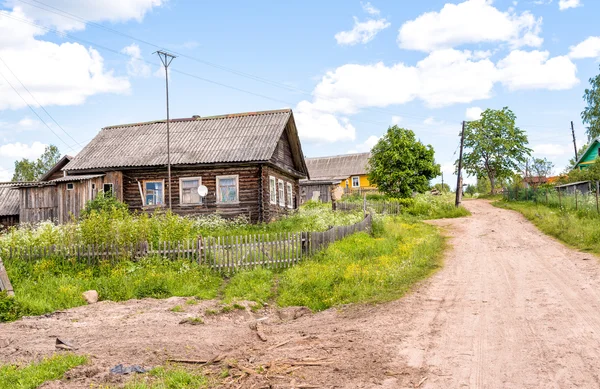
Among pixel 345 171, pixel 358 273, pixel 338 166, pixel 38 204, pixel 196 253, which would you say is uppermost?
pixel 338 166

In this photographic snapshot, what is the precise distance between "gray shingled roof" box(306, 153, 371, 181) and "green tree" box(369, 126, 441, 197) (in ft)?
57.9

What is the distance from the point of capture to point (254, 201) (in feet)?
75.7

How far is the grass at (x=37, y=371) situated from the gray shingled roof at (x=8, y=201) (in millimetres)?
22395

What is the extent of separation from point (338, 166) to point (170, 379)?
5217 cm

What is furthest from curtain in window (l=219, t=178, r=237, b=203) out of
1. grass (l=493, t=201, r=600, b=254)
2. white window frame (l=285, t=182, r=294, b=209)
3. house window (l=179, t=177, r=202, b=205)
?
grass (l=493, t=201, r=600, b=254)

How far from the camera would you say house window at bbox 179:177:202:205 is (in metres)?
23.8

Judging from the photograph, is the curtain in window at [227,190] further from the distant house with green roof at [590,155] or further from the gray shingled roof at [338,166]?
the gray shingled roof at [338,166]

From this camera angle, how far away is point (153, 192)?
24266 millimetres

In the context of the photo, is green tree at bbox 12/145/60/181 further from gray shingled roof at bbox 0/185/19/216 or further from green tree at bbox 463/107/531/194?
green tree at bbox 463/107/531/194

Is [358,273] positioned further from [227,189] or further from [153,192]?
[153,192]

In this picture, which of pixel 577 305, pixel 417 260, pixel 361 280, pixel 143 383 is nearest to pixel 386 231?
pixel 417 260

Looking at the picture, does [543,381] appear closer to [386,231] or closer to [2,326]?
[2,326]

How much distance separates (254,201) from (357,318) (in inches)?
566

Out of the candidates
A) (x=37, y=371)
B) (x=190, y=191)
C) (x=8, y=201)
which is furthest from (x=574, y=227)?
(x=8, y=201)
